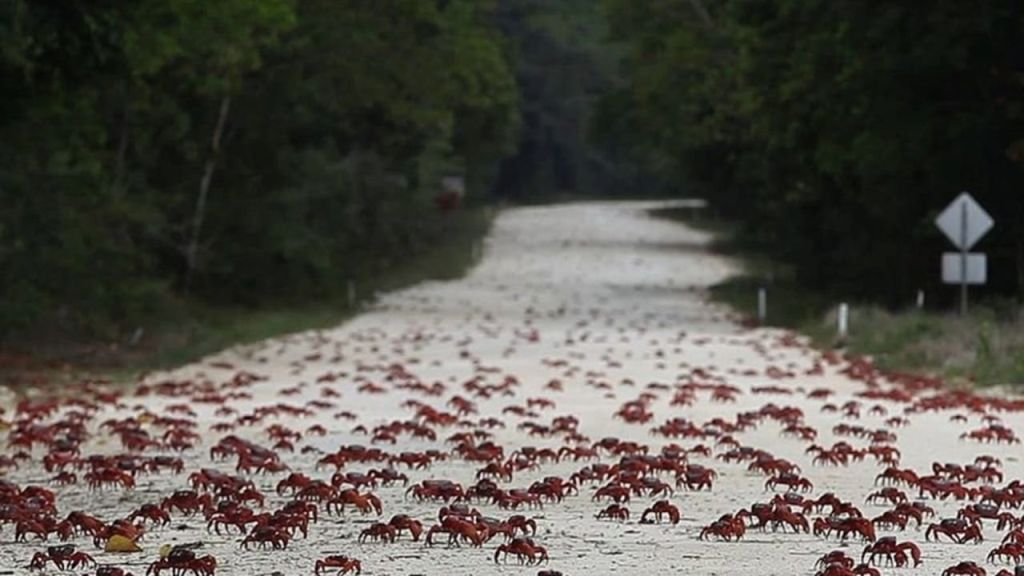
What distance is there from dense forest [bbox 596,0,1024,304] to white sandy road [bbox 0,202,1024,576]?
386 cm

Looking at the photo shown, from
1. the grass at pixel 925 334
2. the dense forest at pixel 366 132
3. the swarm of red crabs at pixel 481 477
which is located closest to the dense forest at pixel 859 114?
the dense forest at pixel 366 132

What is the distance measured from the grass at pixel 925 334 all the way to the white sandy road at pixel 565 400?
1076 millimetres

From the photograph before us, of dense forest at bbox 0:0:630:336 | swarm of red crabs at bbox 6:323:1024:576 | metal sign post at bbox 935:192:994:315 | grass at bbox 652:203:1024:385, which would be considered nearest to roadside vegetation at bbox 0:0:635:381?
dense forest at bbox 0:0:630:336

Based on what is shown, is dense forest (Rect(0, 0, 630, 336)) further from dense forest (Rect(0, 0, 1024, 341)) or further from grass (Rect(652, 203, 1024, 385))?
grass (Rect(652, 203, 1024, 385))

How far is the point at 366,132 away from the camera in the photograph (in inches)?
2422

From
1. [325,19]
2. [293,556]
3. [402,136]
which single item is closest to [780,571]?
[293,556]

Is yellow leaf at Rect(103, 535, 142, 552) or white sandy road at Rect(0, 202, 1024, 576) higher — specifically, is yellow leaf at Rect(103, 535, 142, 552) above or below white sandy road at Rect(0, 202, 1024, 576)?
above

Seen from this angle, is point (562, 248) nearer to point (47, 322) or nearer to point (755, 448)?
point (47, 322)

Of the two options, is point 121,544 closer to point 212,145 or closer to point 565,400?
point 565,400

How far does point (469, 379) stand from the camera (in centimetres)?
2745

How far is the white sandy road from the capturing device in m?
10.7

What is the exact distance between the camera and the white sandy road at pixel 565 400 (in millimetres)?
10688

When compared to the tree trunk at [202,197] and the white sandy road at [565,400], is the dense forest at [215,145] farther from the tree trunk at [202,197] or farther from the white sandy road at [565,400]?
the white sandy road at [565,400]

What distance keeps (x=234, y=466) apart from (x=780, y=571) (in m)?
6.51
